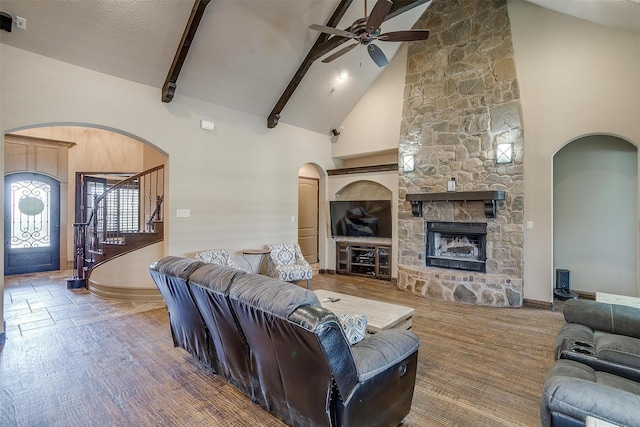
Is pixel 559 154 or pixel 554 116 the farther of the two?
pixel 559 154

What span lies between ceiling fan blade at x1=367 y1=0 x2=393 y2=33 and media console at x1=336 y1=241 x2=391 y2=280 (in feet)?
13.7

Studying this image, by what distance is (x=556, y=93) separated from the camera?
469 cm

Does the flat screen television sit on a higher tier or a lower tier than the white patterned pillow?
higher

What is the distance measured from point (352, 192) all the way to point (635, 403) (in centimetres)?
626

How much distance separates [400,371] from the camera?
6.35 feet

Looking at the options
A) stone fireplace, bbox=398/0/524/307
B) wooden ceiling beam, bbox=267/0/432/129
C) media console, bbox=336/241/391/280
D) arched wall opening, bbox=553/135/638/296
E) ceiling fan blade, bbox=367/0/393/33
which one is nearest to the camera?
ceiling fan blade, bbox=367/0/393/33

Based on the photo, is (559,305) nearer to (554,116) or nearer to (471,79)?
(554,116)

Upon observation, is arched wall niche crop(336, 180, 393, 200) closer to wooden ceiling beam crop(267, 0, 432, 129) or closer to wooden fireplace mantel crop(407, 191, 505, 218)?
wooden fireplace mantel crop(407, 191, 505, 218)

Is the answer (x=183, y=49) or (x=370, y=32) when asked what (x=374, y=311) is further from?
(x=183, y=49)

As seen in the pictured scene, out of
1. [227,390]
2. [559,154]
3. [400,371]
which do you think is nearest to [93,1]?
[227,390]

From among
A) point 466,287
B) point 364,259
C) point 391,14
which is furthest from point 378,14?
point 364,259

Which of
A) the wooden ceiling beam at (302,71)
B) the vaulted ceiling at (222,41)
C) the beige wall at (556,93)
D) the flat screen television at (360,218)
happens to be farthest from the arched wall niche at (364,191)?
the beige wall at (556,93)

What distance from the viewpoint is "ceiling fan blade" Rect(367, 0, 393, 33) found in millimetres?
3133

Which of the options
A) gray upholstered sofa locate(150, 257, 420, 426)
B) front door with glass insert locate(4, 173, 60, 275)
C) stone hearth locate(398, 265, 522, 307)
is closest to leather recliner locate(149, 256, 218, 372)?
gray upholstered sofa locate(150, 257, 420, 426)
